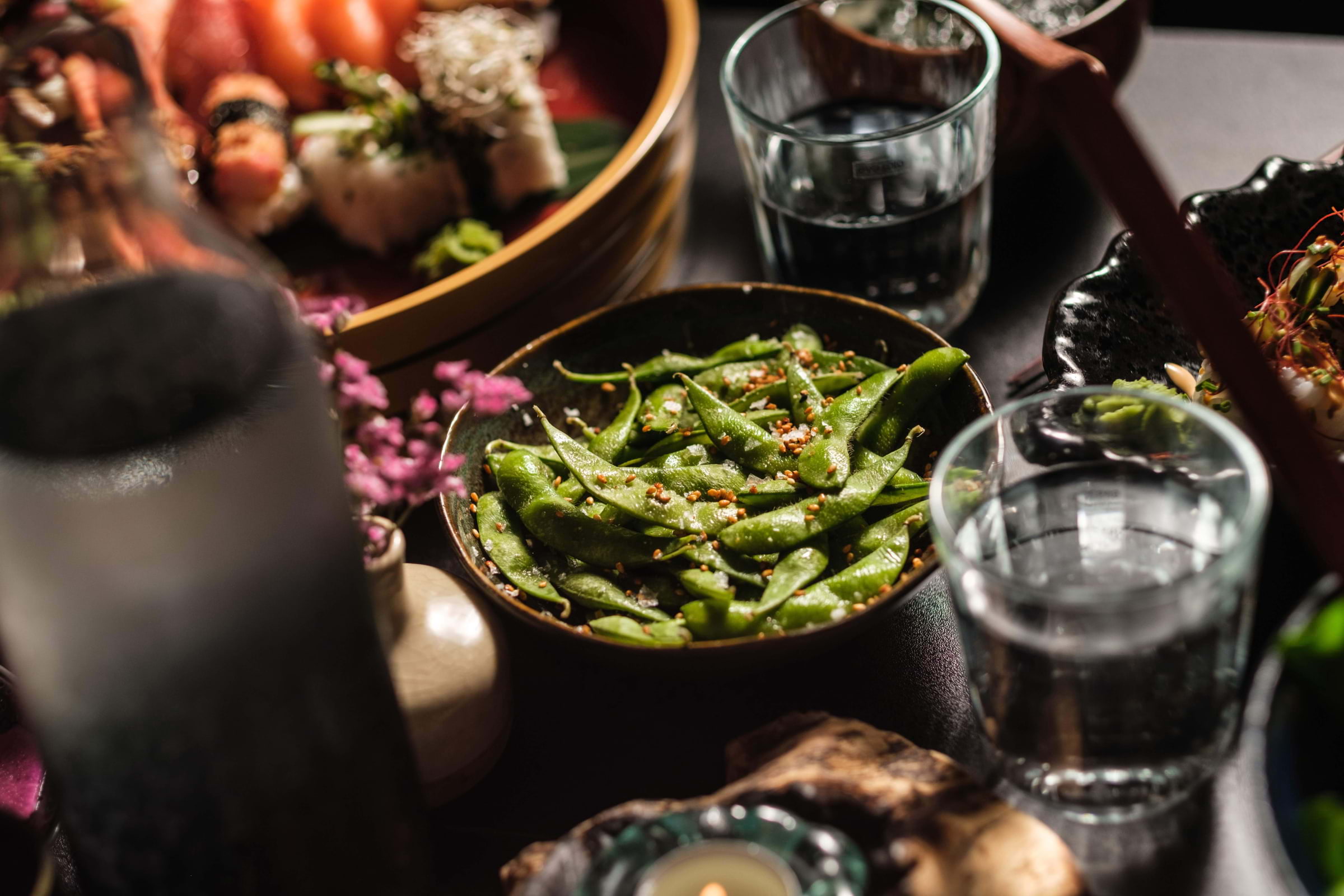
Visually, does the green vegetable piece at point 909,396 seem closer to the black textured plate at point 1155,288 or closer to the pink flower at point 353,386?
the black textured plate at point 1155,288

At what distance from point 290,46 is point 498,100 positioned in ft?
1.42

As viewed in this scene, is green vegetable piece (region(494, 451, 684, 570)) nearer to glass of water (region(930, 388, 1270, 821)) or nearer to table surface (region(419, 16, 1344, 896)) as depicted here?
table surface (region(419, 16, 1344, 896))

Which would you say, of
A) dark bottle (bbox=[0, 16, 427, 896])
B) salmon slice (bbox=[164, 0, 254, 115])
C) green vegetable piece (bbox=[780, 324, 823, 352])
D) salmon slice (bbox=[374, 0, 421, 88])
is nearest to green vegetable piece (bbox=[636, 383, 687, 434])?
green vegetable piece (bbox=[780, 324, 823, 352])

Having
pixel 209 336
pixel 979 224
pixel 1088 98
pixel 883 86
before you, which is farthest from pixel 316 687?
pixel 883 86

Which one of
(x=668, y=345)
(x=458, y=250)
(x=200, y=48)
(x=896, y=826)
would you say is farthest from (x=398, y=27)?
(x=896, y=826)

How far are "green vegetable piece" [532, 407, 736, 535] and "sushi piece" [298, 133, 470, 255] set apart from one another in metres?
0.61

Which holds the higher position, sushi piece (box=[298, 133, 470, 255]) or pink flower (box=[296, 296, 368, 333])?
pink flower (box=[296, 296, 368, 333])

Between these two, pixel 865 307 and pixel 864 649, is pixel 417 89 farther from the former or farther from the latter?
pixel 864 649

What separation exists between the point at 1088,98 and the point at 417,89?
1230 mm

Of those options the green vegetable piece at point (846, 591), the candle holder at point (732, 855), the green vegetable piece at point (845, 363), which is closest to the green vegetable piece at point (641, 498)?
the green vegetable piece at point (846, 591)

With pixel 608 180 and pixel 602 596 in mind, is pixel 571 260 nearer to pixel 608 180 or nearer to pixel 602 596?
pixel 608 180

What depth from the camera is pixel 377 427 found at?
0.92 m

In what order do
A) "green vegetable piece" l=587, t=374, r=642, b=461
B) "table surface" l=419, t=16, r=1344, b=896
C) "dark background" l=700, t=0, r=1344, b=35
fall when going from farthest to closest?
"dark background" l=700, t=0, r=1344, b=35, "green vegetable piece" l=587, t=374, r=642, b=461, "table surface" l=419, t=16, r=1344, b=896

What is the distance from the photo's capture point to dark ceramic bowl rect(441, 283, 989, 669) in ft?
3.62
